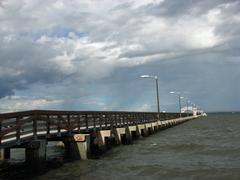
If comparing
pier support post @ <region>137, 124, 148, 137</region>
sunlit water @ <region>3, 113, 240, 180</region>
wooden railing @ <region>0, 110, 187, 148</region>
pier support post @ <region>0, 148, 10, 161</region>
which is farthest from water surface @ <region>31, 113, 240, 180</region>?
pier support post @ <region>137, 124, 148, 137</region>

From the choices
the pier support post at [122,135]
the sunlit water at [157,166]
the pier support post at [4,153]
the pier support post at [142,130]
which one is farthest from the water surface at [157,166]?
the pier support post at [142,130]

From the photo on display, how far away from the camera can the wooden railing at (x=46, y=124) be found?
16.3m

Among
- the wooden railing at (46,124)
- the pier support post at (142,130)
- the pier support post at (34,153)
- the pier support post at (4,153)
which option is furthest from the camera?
the pier support post at (142,130)

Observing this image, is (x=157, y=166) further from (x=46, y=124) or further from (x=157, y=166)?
(x=46, y=124)

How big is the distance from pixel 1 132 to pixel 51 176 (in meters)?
2.90

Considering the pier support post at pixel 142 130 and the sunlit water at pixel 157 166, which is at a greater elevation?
the pier support post at pixel 142 130

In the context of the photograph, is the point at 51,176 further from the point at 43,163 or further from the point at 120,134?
the point at 120,134

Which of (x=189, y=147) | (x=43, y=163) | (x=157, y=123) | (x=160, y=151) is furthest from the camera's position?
(x=157, y=123)

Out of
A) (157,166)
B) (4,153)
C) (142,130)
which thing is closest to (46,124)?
(4,153)

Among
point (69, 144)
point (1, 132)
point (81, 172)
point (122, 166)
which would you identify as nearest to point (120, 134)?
point (69, 144)

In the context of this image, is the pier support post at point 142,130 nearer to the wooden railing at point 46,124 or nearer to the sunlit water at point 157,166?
the wooden railing at point 46,124

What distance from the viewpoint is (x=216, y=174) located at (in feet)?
55.4

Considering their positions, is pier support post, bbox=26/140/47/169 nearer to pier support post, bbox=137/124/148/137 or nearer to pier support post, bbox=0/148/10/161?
pier support post, bbox=0/148/10/161

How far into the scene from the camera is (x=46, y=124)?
1969cm
